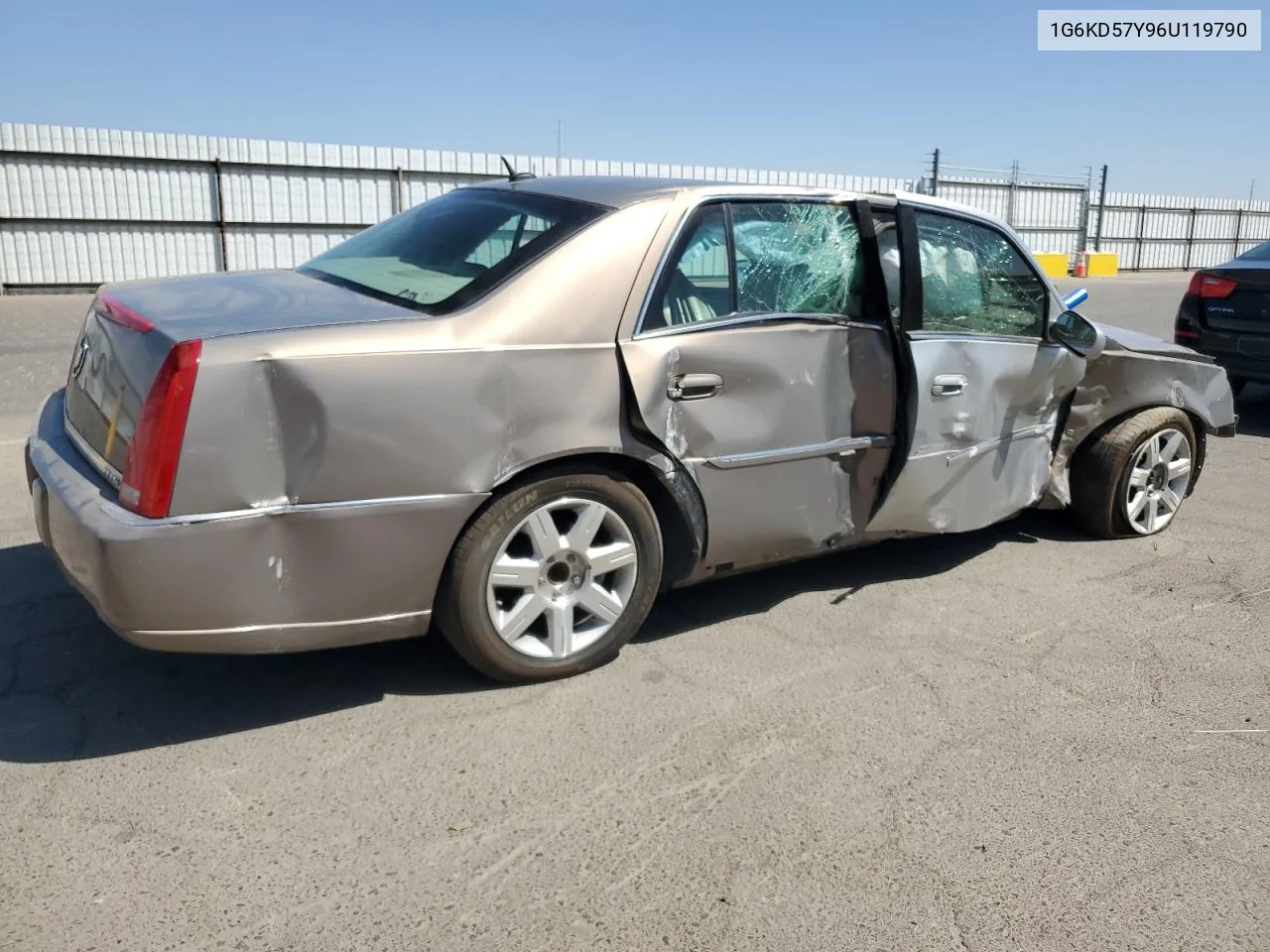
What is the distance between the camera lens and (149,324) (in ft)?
9.96

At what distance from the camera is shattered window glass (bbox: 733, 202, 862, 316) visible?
3.78m

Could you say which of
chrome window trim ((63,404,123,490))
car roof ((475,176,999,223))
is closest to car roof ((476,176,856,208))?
car roof ((475,176,999,223))

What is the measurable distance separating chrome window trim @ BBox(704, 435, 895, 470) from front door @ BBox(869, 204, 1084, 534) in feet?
0.58

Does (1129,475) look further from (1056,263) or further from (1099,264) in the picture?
(1099,264)

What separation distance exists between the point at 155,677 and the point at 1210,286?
Answer: 7973 millimetres

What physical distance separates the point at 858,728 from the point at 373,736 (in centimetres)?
146

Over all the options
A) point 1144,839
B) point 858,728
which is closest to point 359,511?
point 858,728

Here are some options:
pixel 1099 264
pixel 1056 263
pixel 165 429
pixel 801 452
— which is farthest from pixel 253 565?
pixel 1099 264

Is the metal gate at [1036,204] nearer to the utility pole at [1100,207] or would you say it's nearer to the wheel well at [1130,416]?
the utility pole at [1100,207]

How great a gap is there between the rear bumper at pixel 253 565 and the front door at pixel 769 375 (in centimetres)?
82

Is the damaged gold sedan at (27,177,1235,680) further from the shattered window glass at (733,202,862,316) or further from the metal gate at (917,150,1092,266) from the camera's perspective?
the metal gate at (917,150,1092,266)

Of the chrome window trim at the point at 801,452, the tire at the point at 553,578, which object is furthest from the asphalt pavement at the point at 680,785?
the chrome window trim at the point at 801,452

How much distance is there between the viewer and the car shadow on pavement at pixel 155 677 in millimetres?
3111

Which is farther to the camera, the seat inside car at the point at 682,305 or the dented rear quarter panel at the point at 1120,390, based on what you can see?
the dented rear quarter panel at the point at 1120,390
